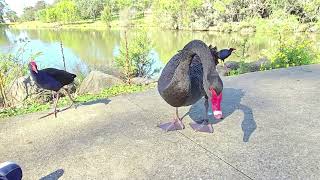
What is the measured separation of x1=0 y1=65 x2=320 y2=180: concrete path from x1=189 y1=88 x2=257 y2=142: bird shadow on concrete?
13 millimetres

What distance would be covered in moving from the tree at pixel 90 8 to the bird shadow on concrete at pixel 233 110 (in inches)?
2361

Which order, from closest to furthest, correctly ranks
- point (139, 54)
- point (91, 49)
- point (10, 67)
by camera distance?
point (10, 67) < point (139, 54) < point (91, 49)

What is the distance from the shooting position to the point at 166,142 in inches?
140

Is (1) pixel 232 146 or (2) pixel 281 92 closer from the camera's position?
(1) pixel 232 146

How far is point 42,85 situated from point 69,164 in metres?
1.49

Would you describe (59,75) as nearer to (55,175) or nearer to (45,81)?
(45,81)

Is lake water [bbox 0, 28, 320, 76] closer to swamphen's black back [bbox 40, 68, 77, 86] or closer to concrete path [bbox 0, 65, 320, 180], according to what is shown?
swamphen's black back [bbox 40, 68, 77, 86]

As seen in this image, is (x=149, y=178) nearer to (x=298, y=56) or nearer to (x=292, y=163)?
(x=292, y=163)

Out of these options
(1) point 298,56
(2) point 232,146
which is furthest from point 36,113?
(1) point 298,56

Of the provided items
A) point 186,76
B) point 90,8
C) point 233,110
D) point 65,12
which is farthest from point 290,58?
point 65,12

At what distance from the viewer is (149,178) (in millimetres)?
2844

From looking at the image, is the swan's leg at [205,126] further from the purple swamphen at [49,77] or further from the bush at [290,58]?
the bush at [290,58]

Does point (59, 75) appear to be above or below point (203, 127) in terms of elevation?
above

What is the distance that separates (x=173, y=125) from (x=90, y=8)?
61062 mm
